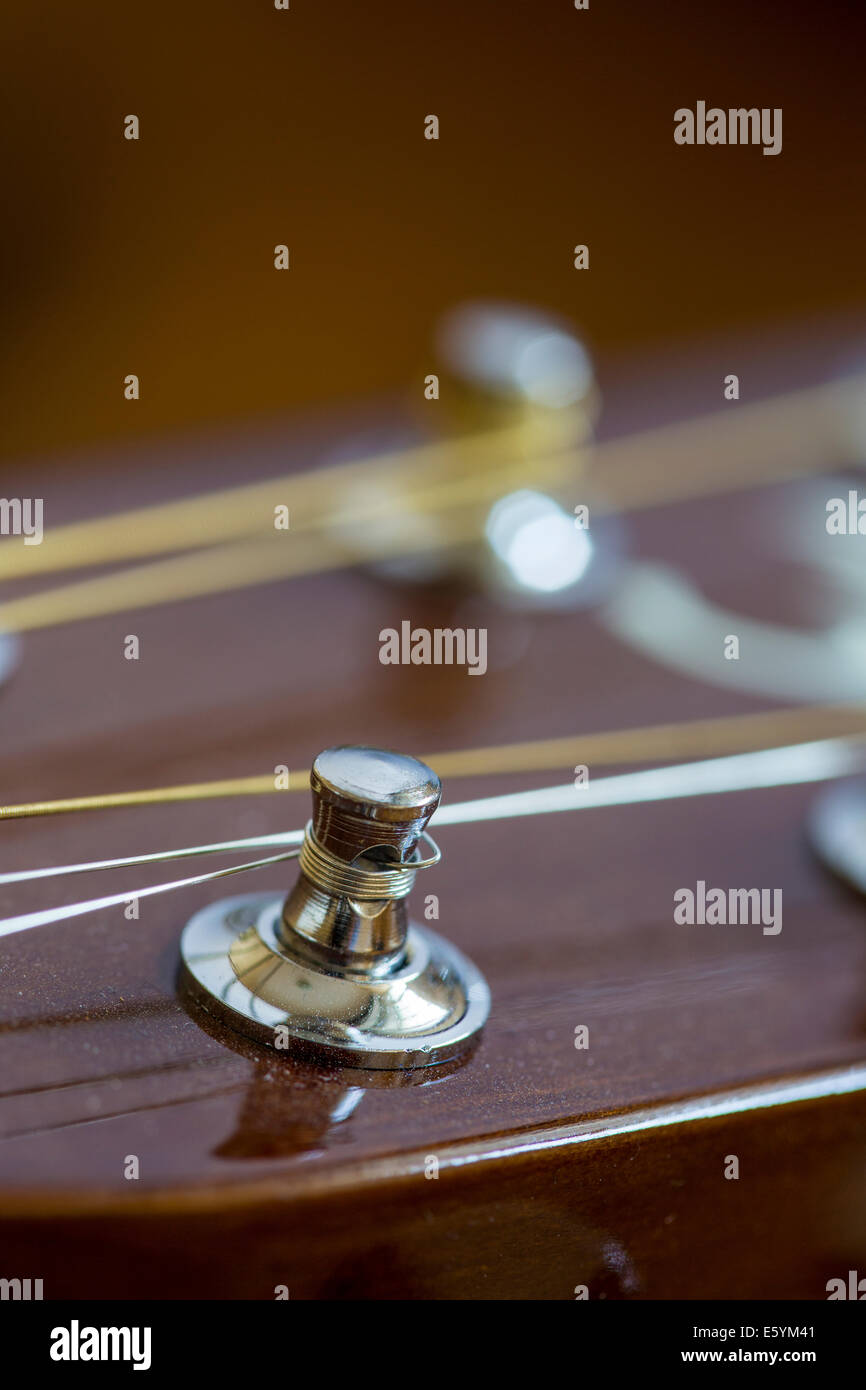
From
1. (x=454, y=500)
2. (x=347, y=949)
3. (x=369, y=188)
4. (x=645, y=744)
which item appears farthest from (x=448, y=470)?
(x=369, y=188)

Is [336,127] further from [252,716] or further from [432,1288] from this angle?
[432,1288]

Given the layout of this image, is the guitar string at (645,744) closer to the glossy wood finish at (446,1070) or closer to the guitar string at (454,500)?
the glossy wood finish at (446,1070)

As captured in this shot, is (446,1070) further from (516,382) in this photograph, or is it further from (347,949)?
(516,382)

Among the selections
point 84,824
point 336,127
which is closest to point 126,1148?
point 84,824

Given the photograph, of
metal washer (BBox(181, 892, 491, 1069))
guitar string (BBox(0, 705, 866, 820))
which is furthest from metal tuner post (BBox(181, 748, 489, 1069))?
guitar string (BBox(0, 705, 866, 820))

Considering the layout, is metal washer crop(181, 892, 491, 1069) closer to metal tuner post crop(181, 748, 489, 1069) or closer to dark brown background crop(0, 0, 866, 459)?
metal tuner post crop(181, 748, 489, 1069)
